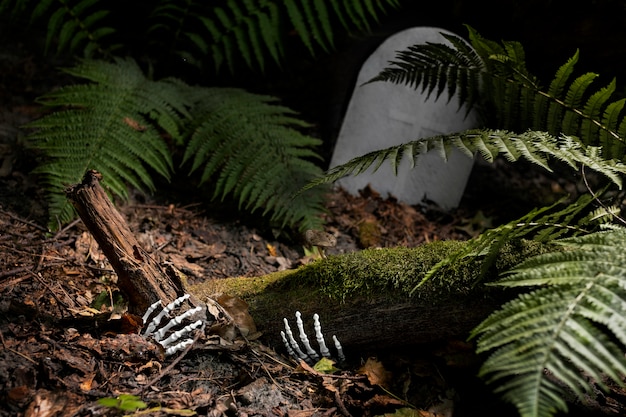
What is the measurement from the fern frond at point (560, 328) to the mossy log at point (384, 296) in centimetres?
37

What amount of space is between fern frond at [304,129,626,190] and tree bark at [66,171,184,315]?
2.04 feet

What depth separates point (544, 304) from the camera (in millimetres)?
1321

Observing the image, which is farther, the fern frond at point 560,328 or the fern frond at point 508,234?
the fern frond at point 508,234

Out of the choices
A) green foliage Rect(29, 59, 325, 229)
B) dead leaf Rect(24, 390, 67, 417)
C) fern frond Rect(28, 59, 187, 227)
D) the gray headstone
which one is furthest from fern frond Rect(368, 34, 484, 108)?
dead leaf Rect(24, 390, 67, 417)

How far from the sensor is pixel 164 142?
2785 mm

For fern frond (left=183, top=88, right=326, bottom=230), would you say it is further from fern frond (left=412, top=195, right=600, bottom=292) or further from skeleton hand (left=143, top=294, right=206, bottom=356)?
fern frond (left=412, top=195, right=600, bottom=292)

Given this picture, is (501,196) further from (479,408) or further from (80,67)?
(80,67)

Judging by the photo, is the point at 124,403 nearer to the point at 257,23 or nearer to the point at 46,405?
the point at 46,405

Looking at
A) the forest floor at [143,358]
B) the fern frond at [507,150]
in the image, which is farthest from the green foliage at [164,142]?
the fern frond at [507,150]

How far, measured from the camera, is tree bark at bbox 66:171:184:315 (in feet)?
5.98

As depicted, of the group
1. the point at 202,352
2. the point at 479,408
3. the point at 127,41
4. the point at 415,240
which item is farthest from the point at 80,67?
the point at 479,408

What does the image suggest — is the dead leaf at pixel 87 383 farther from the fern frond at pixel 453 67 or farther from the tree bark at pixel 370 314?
the fern frond at pixel 453 67

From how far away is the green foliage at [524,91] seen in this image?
1985mm

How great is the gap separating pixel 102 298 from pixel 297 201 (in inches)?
41.0
